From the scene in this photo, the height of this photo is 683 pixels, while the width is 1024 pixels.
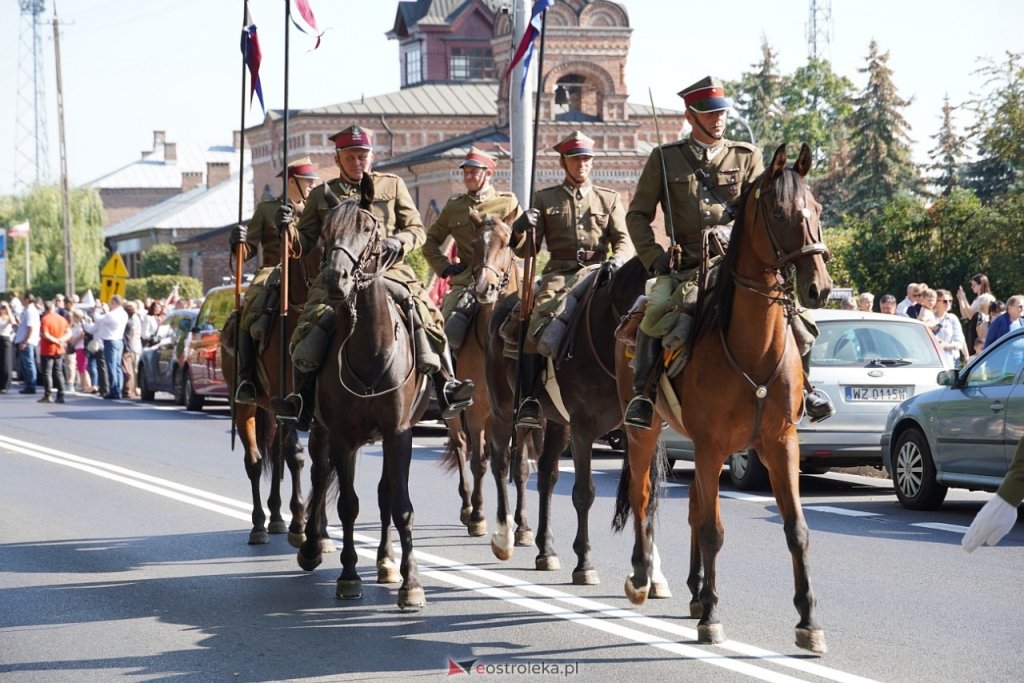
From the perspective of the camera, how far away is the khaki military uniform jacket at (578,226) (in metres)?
11.9

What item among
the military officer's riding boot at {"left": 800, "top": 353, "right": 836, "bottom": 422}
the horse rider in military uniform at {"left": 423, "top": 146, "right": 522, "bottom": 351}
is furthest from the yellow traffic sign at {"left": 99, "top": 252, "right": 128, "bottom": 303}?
the military officer's riding boot at {"left": 800, "top": 353, "right": 836, "bottom": 422}

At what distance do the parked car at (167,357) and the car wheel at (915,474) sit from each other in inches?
705

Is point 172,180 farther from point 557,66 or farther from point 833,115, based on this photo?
point 557,66

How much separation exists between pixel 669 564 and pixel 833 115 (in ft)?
274

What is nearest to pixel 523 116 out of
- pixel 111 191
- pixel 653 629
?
pixel 653 629

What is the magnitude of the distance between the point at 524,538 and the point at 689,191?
3.69 metres

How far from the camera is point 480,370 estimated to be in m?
13.6

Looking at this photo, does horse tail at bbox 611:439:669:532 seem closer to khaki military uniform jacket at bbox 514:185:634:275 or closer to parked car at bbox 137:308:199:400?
khaki military uniform jacket at bbox 514:185:634:275

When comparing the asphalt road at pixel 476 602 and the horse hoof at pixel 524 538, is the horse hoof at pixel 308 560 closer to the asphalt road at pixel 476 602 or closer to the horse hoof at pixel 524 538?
the asphalt road at pixel 476 602

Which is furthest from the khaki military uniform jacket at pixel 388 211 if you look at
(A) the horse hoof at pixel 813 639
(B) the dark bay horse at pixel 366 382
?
(A) the horse hoof at pixel 813 639

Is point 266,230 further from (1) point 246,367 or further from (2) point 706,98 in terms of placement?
(2) point 706,98

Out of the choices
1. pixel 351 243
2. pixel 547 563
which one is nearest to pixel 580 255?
pixel 547 563

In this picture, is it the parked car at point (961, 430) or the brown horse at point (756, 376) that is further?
the parked car at point (961, 430)

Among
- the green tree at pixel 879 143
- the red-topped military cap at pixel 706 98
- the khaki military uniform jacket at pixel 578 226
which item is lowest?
the khaki military uniform jacket at pixel 578 226
